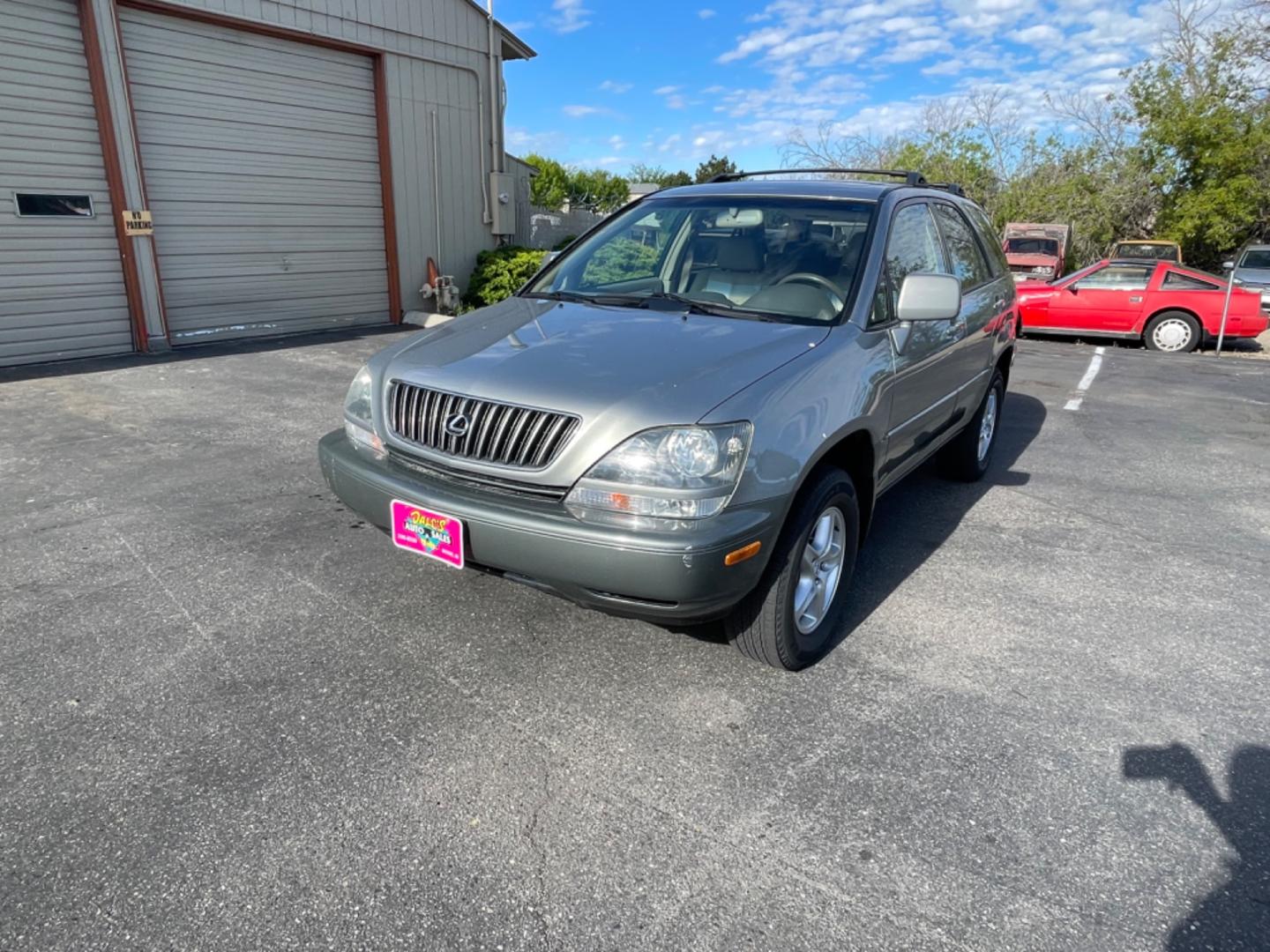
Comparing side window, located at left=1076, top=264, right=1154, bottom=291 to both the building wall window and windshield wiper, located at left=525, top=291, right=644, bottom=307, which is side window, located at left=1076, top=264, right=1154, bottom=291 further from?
the building wall window

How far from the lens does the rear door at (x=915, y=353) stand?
11.1 ft

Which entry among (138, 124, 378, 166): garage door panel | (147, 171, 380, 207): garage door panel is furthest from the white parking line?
(138, 124, 378, 166): garage door panel

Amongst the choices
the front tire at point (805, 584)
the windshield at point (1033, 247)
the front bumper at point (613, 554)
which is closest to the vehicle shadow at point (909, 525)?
the front tire at point (805, 584)

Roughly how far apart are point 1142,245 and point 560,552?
22995mm

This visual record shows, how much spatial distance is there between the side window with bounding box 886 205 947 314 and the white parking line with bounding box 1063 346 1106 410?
4605 mm

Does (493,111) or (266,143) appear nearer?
(266,143)

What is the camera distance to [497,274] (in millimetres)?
12180

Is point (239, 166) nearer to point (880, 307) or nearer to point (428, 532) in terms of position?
point (428, 532)

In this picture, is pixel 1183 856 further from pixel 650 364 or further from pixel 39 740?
pixel 39 740

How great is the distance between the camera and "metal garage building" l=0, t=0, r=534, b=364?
7.97 m

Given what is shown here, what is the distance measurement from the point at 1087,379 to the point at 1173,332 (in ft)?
12.4

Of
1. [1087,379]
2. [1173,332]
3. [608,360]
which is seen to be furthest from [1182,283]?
[608,360]

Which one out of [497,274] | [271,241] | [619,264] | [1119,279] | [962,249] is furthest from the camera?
[1119,279]

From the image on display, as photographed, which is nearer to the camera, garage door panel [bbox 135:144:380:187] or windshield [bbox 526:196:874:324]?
windshield [bbox 526:196:874:324]
